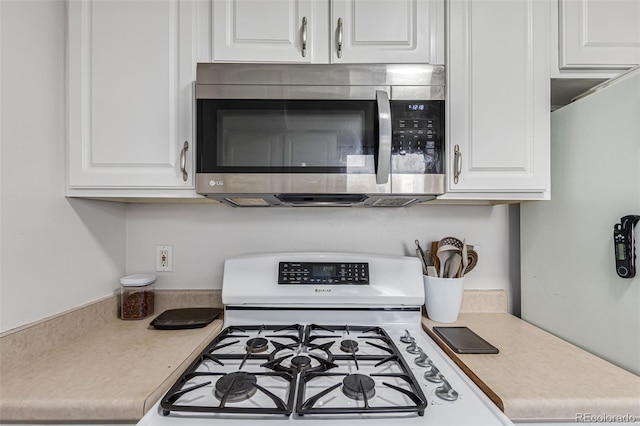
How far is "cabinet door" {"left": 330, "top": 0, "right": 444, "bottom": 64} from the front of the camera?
1.03m

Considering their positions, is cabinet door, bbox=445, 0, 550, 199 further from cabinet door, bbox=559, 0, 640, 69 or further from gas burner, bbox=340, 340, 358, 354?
gas burner, bbox=340, 340, 358, 354

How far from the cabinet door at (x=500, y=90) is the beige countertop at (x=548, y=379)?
504 millimetres

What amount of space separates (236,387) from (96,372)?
0.39 m

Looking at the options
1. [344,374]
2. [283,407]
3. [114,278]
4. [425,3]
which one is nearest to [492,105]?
[425,3]

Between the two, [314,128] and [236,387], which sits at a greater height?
[314,128]

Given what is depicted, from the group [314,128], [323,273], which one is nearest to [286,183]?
[314,128]

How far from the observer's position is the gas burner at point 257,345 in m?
0.97

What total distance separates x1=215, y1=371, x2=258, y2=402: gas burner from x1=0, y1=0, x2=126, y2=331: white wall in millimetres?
626

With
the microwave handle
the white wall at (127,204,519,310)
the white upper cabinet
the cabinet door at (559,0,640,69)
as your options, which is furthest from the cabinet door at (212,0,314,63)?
the cabinet door at (559,0,640,69)

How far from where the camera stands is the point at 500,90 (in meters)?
1.04

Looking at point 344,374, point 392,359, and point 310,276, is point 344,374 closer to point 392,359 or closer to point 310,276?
point 392,359

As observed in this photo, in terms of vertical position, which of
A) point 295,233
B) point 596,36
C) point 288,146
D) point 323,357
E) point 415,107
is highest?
point 596,36

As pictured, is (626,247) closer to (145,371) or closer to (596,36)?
(596,36)

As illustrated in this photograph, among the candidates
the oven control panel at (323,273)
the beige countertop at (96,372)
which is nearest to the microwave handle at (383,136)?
the oven control panel at (323,273)
